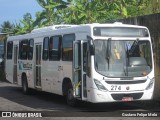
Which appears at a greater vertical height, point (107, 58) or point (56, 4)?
point (56, 4)

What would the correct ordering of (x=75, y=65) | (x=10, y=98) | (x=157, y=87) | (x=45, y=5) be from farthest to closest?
1. (x=45, y=5)
2. (x=10, y=98)
3. (x=157, y=87)
4. (x=75, y=65)

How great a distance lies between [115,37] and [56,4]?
750 inches

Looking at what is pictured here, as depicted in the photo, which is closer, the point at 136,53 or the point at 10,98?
the point at 136,53

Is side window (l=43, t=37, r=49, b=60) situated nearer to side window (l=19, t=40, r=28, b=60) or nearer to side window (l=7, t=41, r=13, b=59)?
side window (l=19, t=40, r=28, b=60)

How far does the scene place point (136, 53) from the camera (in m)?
14.0

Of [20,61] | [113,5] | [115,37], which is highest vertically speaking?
[113,5]

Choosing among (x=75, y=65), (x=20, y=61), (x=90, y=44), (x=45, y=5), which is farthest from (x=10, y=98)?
(x=45, y=5)

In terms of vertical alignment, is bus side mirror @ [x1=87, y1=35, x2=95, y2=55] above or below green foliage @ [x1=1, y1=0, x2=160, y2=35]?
below

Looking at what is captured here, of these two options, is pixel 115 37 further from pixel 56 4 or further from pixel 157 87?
pixel 56 4

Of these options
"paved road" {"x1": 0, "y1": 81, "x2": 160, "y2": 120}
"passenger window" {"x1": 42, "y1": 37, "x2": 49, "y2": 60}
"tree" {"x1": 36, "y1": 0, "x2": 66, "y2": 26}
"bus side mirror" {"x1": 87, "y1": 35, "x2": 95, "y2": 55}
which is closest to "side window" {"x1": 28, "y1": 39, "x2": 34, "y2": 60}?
"passenger window" {"x1": 42, "y1": 37, "x2": 49, "y2": 60}

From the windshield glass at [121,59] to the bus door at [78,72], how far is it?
30.1 inches

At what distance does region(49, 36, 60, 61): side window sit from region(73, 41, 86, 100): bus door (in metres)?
1.70

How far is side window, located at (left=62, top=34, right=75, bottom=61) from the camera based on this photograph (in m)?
15.1

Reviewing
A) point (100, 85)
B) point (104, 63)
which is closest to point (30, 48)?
→ point (104, 63)
